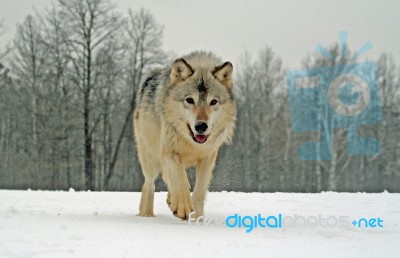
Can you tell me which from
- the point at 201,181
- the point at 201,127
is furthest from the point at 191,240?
the point at 201,181

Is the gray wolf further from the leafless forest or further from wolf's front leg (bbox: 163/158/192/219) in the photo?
the leafless forest

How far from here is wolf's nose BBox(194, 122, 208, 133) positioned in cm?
622

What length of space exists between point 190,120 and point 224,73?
40.4 inches

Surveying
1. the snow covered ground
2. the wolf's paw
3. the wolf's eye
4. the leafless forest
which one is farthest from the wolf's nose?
the leafless forest

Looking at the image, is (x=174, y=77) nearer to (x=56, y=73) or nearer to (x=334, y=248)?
(x=334, y=248)

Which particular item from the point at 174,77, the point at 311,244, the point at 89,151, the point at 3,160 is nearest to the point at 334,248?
the point at 311,244

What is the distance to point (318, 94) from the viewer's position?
108ft

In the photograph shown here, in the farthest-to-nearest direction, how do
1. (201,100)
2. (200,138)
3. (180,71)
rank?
(180,71), (201,100), (200,138)

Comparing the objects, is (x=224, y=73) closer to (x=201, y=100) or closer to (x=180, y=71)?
(x=180, y=71)

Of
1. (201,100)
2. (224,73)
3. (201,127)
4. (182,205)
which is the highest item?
(224,73)

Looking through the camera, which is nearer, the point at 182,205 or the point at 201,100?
the point at 182,205

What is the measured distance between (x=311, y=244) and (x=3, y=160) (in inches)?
1128

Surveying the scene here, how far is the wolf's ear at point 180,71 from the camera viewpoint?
6.83 meters

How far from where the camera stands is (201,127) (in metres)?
6.22
